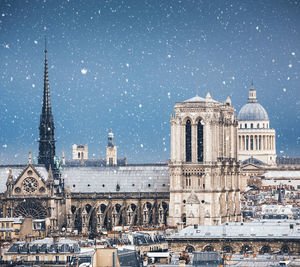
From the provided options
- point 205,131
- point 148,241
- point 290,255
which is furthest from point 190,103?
point 290,255

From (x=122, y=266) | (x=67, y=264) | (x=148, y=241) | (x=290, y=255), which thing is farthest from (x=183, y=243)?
(x=122, y=266)

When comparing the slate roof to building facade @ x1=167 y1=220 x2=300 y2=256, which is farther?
the slate roof

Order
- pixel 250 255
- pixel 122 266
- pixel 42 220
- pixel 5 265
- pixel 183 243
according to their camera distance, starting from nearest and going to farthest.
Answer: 1. pixel 122 266
2. pixel 5 265
3. pixel 250 255
4. pixel 183 243
5. pixel 42 220

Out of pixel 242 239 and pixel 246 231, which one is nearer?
pixel 242 239

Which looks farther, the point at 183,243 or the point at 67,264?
the point at 183,243

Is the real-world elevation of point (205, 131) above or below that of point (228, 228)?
above

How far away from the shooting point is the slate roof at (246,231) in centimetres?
15975

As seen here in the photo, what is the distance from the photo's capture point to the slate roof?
15975 centimetres

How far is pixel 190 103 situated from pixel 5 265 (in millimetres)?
71564

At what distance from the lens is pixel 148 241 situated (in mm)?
161750

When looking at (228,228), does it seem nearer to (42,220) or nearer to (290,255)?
(290,255)

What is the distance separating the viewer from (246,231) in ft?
534

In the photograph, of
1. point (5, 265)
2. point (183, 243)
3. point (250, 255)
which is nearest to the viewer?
point (5, 265)

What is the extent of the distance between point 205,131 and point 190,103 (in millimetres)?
4195
